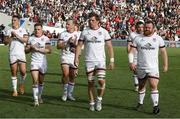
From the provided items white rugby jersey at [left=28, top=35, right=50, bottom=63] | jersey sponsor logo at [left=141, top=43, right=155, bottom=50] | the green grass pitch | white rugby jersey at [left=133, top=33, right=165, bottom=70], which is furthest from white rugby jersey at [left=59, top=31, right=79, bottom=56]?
jersey sponsor logo at [left=141, top=43, right=155, bottom=50]

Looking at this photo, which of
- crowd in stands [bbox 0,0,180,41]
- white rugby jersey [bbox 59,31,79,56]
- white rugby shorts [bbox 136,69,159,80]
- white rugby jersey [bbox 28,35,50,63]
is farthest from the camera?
crowd in stands [bbox 0,0,180,41]

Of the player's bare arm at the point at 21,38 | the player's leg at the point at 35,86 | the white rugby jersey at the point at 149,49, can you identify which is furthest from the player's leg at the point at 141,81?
the player's bare arm at the point at 21,38

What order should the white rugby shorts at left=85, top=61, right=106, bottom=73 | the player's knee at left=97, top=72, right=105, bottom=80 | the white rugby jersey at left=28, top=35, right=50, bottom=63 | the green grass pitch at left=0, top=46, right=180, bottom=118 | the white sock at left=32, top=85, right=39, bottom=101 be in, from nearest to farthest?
the green grass pitch at left=0, top=46, right=180, bottom=118, the player's knee at left=97, top=72, right=105, bottom=80, the white rugby shorts at left=85, top=61, right=106, bottom=73, the white sock at left=32, top=85, right=39, bottom=101, the white rugby jersey at left=28, top=35, right=50, bottom=63

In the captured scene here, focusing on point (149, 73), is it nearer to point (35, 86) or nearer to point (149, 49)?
point (149, 49)

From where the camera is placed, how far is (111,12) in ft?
179

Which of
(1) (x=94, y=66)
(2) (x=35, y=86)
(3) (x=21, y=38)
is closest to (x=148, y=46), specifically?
(1) (x=94, y=66)

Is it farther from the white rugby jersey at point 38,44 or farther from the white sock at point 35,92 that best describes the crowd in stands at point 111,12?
the white sock at point 35,92

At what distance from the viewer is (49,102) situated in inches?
553

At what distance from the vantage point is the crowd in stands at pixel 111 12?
50.8 metres

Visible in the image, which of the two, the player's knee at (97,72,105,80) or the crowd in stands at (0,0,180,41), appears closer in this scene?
the player's knee at (97,72,105,80)

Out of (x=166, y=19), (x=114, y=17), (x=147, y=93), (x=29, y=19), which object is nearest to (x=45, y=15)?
(x=29, y=19)

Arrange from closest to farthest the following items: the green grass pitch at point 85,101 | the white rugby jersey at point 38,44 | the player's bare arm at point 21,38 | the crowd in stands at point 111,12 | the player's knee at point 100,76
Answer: the green grass pitch at point 85,101, the player's knee at point 100,76, the white rugby jersey at point 38,44, the player's bare arm at point 21,38, the crowd in stands at point 111,12

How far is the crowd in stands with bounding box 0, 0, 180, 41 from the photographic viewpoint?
50781 mm

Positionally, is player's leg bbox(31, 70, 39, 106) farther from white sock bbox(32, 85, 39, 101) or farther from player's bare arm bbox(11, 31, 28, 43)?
player's bare arm bbox(11, 31, 28, 43)
